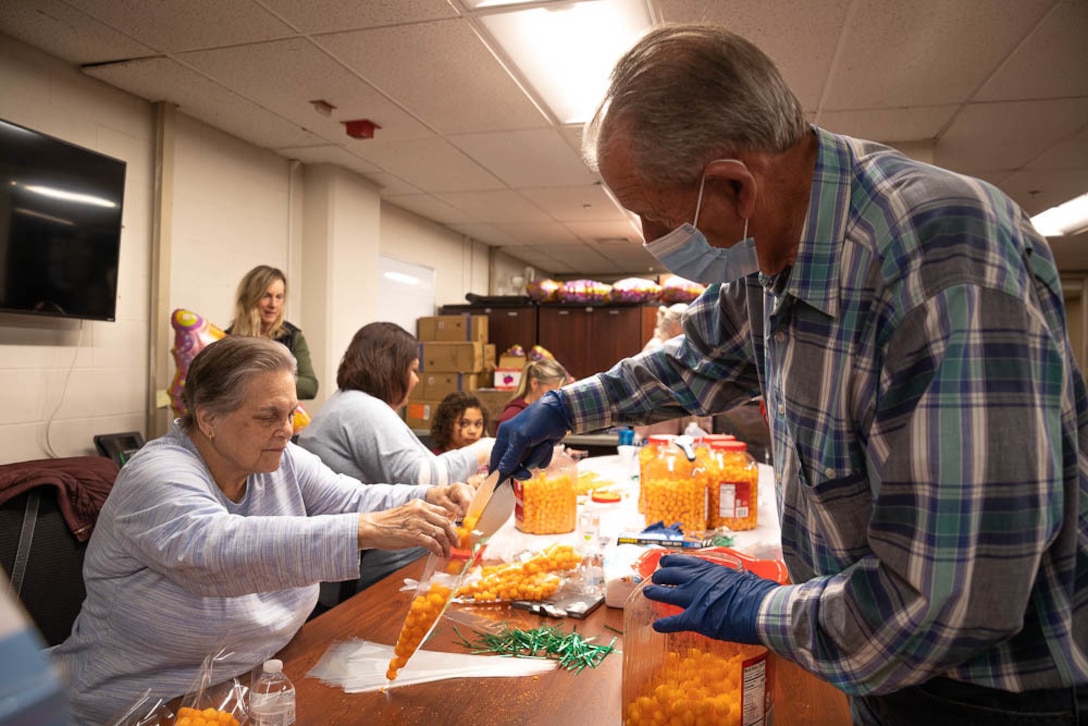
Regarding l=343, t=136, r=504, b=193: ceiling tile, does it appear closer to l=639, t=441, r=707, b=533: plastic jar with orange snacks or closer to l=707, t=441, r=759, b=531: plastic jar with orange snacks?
l=639, t=441, r=707, b=533: plastic jar with orange snacks

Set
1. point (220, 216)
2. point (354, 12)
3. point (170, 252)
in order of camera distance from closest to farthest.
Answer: point (354, 12) < point (170, 252) < point (220, 216)

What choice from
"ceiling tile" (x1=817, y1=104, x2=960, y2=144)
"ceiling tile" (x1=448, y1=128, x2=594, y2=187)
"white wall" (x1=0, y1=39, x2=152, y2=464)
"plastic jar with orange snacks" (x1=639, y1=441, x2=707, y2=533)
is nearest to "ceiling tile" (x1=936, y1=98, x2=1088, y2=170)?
"ceiling tile" (x1=817, y1=104, x2=960, y2=144)

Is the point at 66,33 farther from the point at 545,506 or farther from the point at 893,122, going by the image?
the point at 893,122

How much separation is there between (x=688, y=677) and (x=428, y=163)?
4633 mm

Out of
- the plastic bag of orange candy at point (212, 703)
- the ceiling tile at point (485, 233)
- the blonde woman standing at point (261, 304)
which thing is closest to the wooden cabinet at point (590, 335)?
the ceiling tile at point (485, 233)

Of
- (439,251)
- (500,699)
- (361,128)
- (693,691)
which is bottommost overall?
(500,699)

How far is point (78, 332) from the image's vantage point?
3477 mm

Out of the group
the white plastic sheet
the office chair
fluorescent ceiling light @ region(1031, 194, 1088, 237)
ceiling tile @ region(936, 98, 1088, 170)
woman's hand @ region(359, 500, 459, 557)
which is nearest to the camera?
the white plastic sheet

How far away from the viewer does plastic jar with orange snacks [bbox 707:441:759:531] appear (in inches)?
88.4

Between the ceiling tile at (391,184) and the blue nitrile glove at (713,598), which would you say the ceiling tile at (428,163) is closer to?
the ceiling tile at (391,184)

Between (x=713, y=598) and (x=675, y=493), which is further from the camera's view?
(x=675, y=493)

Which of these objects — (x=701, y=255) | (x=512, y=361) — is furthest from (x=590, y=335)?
(x=701, y=255)

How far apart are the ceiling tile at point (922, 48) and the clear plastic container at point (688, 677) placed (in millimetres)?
2801

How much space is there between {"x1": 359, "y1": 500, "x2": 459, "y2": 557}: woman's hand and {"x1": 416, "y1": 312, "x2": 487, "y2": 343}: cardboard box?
5.53 metres
